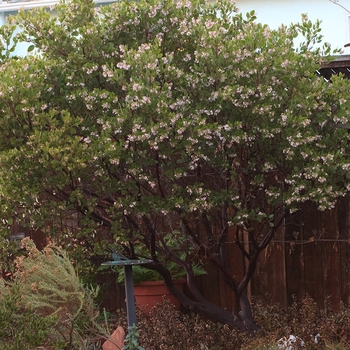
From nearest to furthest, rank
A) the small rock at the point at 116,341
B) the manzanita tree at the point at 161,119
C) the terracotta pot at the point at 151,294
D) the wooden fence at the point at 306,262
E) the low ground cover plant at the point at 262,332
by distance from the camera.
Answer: the manzanita tree at the point at 161,119, the low ground cover plant at the point at 262,332, the small rock at the point at 116,341, the wooden fence at the point at 306,262, the terracotta pot at the point at 151,294

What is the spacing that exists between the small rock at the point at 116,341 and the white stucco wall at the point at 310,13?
12.2 metres

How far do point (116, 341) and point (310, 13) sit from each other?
12.9m

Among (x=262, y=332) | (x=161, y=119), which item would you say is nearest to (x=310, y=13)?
(x=262, y=332)

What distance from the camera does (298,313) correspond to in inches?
279

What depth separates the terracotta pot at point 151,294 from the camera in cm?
757

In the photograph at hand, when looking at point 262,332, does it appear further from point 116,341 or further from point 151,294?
point 151,294

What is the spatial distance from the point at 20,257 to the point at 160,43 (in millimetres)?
2173

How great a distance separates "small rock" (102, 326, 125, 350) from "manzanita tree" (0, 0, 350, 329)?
2.33 feet

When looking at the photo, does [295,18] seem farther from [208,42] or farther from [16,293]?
[16,293]

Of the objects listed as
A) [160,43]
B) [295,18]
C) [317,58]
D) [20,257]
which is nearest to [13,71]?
[160,43]

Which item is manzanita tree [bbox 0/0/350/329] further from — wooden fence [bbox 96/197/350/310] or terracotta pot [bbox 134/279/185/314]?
terracotta pot [bbox 134/279/185/314]

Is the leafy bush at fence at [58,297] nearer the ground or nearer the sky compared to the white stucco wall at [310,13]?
nearer the ground

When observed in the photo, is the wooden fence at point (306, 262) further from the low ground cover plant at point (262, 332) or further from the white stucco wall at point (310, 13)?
the white stucco wall at point (310, 13)

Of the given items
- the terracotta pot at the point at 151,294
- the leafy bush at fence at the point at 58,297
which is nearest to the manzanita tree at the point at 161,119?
the leafy bush at fence at the point at 58,297
